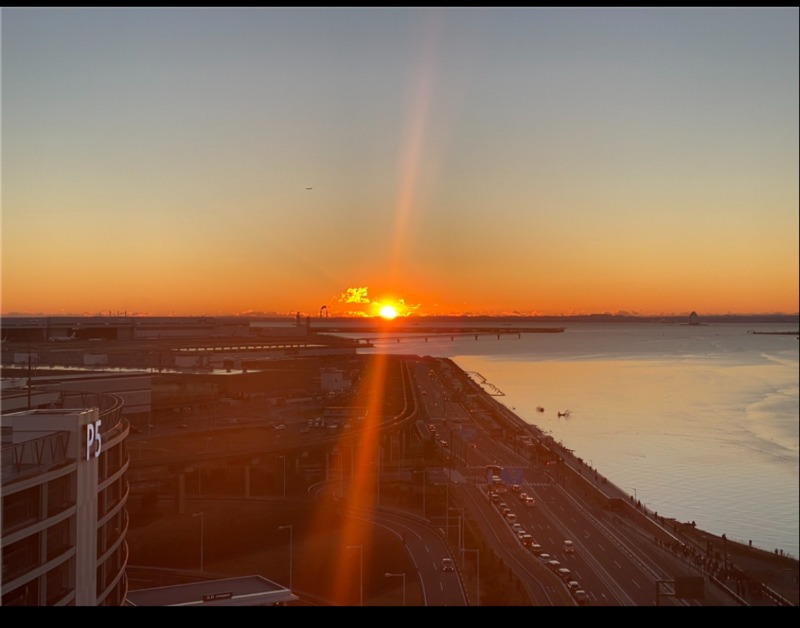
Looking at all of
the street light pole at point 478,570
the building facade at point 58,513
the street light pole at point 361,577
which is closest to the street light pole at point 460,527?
the street light pole at point 478,570

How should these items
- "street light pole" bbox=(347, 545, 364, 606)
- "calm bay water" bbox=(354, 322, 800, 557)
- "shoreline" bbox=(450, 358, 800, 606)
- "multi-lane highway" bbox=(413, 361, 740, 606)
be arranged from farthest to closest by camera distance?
1. "calm bay water" bbox=(354, 322, 800, 557)
2. "shoreline" bbox=(450, 358, 800, 606)
3. "multi-lane highway" bbox=(413, 361, 740, 606)
4. "street light pole" bbox=(347, 545, 364, 606)

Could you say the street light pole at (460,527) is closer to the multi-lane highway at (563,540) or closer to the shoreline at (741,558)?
the multi-lane highway at (563,540)

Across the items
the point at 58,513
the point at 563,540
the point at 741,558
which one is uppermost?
the point at 58,513

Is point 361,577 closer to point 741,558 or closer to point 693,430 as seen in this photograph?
point 741,558

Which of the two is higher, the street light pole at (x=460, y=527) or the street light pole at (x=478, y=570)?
the street light pole at (x=460, y=527)

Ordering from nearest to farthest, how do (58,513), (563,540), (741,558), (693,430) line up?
(58,513) < (563,540) < (741,558) < (693,430)

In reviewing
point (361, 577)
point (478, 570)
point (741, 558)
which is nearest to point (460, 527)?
point (478, 570)

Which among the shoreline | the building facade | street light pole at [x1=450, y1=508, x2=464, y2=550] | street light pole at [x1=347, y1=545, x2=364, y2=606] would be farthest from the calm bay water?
the building facade

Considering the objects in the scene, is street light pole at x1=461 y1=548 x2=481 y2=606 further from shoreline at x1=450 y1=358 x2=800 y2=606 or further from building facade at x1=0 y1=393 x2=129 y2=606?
building facade at x1=0 y1=393 x2=129 y2=606
